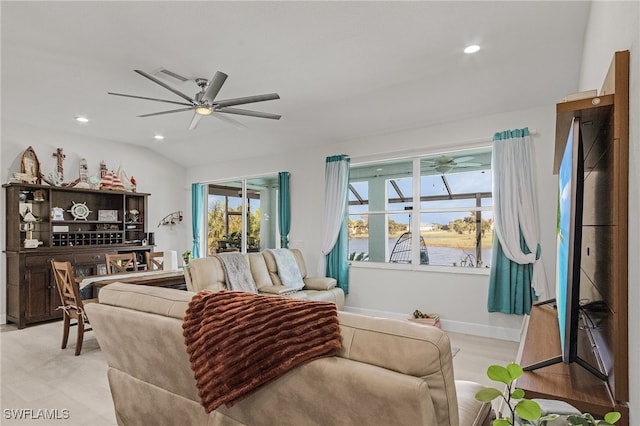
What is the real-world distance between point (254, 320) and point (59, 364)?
3.16 meters

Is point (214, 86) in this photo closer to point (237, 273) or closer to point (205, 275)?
point (205, 275)

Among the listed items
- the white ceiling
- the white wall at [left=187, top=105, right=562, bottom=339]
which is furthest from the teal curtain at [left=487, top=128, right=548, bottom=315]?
the white ceiling

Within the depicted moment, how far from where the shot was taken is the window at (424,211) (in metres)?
4.48

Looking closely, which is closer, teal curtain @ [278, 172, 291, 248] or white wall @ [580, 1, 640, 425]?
white wall @ [580, 1, 640, 425]

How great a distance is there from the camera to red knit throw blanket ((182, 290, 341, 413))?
1243 mm

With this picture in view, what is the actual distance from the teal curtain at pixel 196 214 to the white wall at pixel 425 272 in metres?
1.97

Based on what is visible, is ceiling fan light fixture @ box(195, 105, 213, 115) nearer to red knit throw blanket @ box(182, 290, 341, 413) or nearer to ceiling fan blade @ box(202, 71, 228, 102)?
ceiling fan blade @ box(202, 71, 228, 102)

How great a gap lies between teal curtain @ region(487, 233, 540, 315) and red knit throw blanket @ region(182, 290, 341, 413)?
343cm

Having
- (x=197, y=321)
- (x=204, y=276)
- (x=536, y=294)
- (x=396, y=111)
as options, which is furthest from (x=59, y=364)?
(x=536, y=294)

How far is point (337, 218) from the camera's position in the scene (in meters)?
5.35

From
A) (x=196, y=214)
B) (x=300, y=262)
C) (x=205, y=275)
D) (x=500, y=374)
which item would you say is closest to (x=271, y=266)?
(x=300, y=262)

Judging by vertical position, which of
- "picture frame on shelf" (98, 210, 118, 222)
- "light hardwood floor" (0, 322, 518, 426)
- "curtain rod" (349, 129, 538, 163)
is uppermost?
"curtain rod" (349, 129, 538, 163)

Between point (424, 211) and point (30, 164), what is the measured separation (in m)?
5.53

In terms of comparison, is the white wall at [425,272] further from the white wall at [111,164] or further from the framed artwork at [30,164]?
the framed artwork at [30,164]
